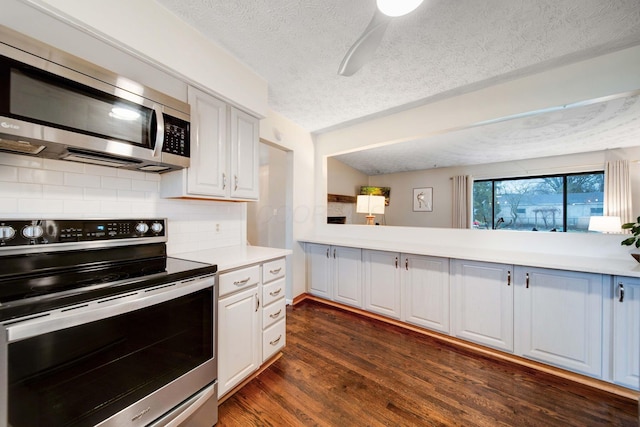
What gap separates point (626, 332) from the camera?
160 centimetres

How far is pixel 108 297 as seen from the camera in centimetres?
95

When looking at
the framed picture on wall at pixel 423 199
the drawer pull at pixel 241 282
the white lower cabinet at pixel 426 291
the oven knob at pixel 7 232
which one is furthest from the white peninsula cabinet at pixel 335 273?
the oven knob at pixel 7 232

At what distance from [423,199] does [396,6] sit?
8.76 feet

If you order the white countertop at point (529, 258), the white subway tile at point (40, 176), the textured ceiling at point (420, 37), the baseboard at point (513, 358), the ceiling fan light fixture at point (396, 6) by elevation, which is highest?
the textured ceiling at point (420, 37)

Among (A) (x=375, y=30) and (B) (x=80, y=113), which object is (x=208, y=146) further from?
(A) (x=375, y=30)

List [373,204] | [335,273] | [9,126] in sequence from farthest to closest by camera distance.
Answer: [373,204]
[335,273]
[9,126]

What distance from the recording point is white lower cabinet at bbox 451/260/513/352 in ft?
6.63

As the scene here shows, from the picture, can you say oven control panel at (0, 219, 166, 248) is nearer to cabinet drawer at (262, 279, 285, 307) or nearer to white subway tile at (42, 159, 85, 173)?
white subway tile at (42, 159, 85, 173)

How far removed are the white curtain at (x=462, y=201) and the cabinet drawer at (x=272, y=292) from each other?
2.22m

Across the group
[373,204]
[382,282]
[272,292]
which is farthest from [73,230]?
[373,204]

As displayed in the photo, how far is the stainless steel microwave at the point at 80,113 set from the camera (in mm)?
922

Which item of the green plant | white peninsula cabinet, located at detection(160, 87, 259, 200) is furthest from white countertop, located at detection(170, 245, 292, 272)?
the green plant

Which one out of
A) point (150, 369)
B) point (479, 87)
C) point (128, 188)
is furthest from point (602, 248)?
point (128, 188)

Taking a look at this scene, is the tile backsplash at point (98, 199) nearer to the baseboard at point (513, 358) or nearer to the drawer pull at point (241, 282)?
the drawer pull at point (241, 282)
